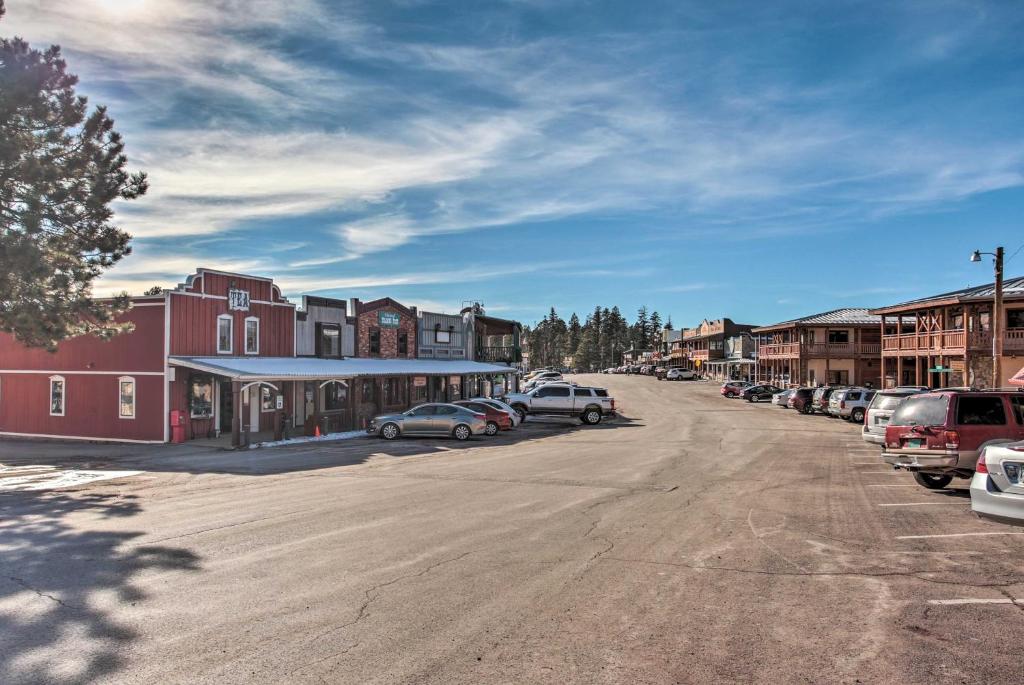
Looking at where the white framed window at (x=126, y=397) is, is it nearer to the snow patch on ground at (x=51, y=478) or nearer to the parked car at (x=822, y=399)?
the snow patch on ground at (x=51, y=478)

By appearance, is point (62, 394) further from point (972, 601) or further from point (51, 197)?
point (972, 601)

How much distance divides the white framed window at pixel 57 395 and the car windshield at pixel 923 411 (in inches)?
1179

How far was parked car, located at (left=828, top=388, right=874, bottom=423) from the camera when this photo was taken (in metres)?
35.2

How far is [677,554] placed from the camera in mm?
8352

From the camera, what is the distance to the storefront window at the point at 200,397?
27.0 metres

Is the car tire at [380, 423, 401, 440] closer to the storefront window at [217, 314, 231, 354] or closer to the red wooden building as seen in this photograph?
the red wooden building

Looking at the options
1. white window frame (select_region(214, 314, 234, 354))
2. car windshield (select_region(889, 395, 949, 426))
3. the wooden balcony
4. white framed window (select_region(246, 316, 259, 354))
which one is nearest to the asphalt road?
car windshield (select_region(889, 395, 949, 426))

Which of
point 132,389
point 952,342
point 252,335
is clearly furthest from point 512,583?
point 952,342

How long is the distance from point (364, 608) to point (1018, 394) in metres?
13.5

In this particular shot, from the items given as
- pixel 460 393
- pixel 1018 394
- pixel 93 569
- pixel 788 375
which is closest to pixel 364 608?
pixel 93 569

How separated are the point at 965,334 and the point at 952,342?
1918 mm

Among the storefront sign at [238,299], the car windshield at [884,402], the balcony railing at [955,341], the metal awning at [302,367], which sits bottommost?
the car windshield at [884,402]

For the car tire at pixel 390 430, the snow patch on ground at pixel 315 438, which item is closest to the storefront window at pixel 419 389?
the snow patch on ground at pixel 315 438

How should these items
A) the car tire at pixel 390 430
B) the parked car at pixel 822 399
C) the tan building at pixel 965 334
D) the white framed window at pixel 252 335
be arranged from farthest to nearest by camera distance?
the parked car at pixel 822 399 < the tan building at pixel 965 334 < the white framed window at pixel 252 335 < the car tire at pixel 390 430
